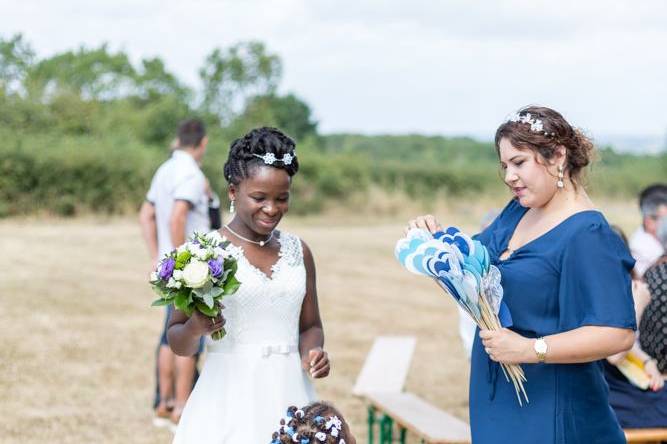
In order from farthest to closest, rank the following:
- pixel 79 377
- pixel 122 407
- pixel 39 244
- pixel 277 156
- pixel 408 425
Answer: pixel 39 244 → pixel 79 377 → pixel 122 407 → pixel 408 425 → pixel 277 156

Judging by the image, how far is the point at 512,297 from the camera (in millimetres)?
3459

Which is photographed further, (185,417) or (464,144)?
(464,144)

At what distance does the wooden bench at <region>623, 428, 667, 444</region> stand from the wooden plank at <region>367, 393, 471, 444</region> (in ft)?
2.92

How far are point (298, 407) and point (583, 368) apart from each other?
44.6 inches

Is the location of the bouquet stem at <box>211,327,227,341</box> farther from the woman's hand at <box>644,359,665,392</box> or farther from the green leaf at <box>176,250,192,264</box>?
the woman's hand at <box>644,359,665,392</box>

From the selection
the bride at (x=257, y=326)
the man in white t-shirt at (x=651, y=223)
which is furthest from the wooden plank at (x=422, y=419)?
the man in white t-shirt at (x=651, y=223)

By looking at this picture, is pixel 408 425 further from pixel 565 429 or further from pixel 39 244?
pixel 39 244

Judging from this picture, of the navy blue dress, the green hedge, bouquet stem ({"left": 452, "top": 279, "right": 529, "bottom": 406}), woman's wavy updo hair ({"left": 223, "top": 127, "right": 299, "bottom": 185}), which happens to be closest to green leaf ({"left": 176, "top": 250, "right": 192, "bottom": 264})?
woman's wavy updo hair ({"left": 223, "top": 127, "right": 299, "bottom": 185})

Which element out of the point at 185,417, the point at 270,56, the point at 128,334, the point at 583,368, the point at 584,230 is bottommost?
the point at 128,334

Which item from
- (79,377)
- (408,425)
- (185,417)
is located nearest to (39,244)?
(79,377)

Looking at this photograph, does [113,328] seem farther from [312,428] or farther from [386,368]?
[312,428]

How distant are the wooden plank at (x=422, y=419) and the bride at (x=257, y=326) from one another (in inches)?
77.0

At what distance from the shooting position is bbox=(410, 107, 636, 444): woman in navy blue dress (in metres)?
3.30

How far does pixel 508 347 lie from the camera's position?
3.32m
